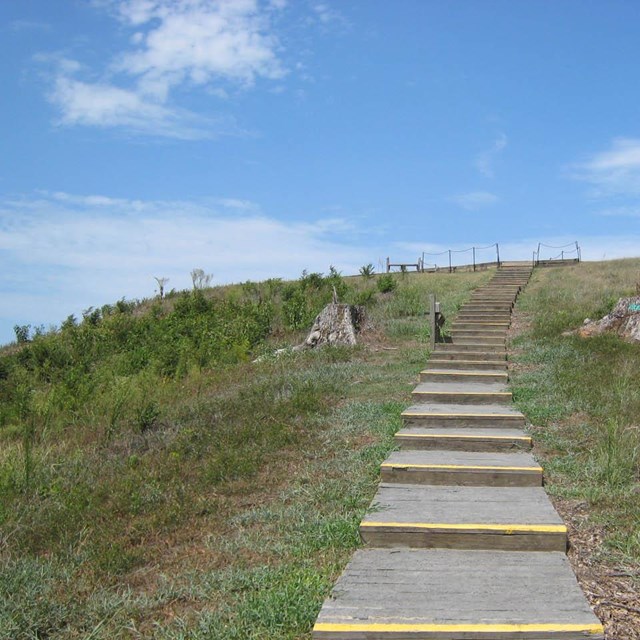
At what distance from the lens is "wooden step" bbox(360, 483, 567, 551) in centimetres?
488

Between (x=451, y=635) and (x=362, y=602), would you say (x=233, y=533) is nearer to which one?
(x=362, y=602)

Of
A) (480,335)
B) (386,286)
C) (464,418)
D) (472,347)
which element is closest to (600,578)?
(464,418)

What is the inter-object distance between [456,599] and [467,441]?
131 inches

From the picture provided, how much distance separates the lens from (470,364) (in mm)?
11477

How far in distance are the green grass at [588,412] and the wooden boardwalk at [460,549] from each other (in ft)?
1.25

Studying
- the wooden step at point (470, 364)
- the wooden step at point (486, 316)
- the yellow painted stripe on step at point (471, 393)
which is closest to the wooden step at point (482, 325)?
the wooden step at point (486, 316)

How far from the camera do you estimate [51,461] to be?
26.7 feet

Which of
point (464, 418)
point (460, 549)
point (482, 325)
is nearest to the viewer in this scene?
point (460, 549)

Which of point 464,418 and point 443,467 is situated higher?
point 464,418

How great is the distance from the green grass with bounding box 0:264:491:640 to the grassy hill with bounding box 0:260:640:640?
20 mm

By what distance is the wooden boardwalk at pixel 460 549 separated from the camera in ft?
12.3

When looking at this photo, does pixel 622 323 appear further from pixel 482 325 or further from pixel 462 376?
pixel 462 376

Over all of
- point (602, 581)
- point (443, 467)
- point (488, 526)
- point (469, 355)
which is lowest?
point (602, 581)

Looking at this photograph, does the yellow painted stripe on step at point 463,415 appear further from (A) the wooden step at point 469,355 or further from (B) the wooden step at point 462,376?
(A) the wooden step at point 469,355
